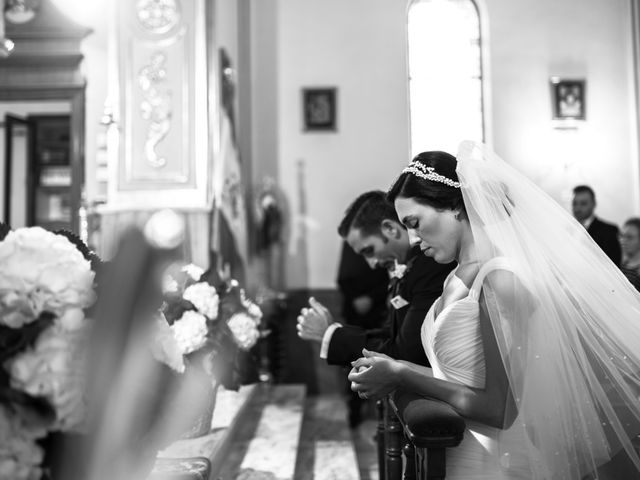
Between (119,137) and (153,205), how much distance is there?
65 cm

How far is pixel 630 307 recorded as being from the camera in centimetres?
205

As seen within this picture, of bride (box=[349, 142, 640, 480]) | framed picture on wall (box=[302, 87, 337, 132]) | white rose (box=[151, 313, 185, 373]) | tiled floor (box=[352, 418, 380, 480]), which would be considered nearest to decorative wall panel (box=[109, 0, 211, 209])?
framed picture on wall (box=[302, 87, 337, 132])

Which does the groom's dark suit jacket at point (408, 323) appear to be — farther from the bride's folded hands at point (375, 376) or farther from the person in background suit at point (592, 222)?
the person in background suit at point (592, 222)

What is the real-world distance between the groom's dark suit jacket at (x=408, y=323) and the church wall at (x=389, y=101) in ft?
15.9

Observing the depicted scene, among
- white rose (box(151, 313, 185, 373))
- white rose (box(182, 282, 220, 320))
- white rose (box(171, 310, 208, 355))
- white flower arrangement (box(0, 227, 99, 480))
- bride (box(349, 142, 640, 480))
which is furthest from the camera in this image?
white rose (box(182, 282, 220, 320))

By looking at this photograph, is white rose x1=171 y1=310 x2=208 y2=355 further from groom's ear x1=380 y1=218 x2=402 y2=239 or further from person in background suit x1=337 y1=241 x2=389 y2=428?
person in background suit x1=337 y1=241 x2=389 y2=428

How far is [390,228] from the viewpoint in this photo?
2.92 meters

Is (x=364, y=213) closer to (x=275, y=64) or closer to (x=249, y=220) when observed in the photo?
(x=249, y=220)

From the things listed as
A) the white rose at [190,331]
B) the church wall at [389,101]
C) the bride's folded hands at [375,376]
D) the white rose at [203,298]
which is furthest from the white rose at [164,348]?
the church wall at [389,101]

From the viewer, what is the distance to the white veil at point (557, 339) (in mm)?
1833

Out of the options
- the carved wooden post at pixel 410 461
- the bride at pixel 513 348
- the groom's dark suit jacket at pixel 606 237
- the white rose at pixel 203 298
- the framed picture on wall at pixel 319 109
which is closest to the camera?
the bride at pixel 513 348

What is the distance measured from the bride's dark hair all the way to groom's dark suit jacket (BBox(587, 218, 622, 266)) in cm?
472

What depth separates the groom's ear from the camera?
9.57 ft

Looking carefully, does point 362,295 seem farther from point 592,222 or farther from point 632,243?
point 632,243
